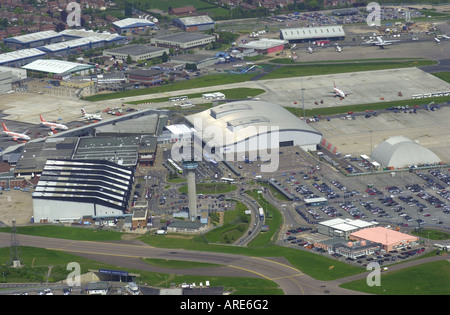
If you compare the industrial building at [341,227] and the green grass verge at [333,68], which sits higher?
the green grass verge at [333,68]

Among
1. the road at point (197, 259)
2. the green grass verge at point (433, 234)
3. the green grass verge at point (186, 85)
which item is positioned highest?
the green grass verge at point (186, 85)

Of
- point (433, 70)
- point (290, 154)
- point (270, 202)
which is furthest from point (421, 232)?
point (433, 70)

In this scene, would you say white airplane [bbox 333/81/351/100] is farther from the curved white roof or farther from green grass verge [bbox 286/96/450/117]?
the curved white roof

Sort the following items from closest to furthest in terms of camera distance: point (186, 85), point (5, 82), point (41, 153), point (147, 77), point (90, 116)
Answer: point (41, 153) → point (90, 116) → point (186, 85) → point (5, 82) → point (147, 77)

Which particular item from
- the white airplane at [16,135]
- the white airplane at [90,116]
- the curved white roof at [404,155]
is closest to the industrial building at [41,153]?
the white airplane at [16,135]

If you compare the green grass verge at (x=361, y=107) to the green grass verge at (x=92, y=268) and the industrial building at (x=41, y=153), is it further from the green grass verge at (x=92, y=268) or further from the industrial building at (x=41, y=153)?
the green grass verge at (x=92, y=268)

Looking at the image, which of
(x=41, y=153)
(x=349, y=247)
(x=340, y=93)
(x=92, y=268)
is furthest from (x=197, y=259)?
(x=340, y=93)

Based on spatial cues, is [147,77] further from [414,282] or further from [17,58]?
[414,282]
